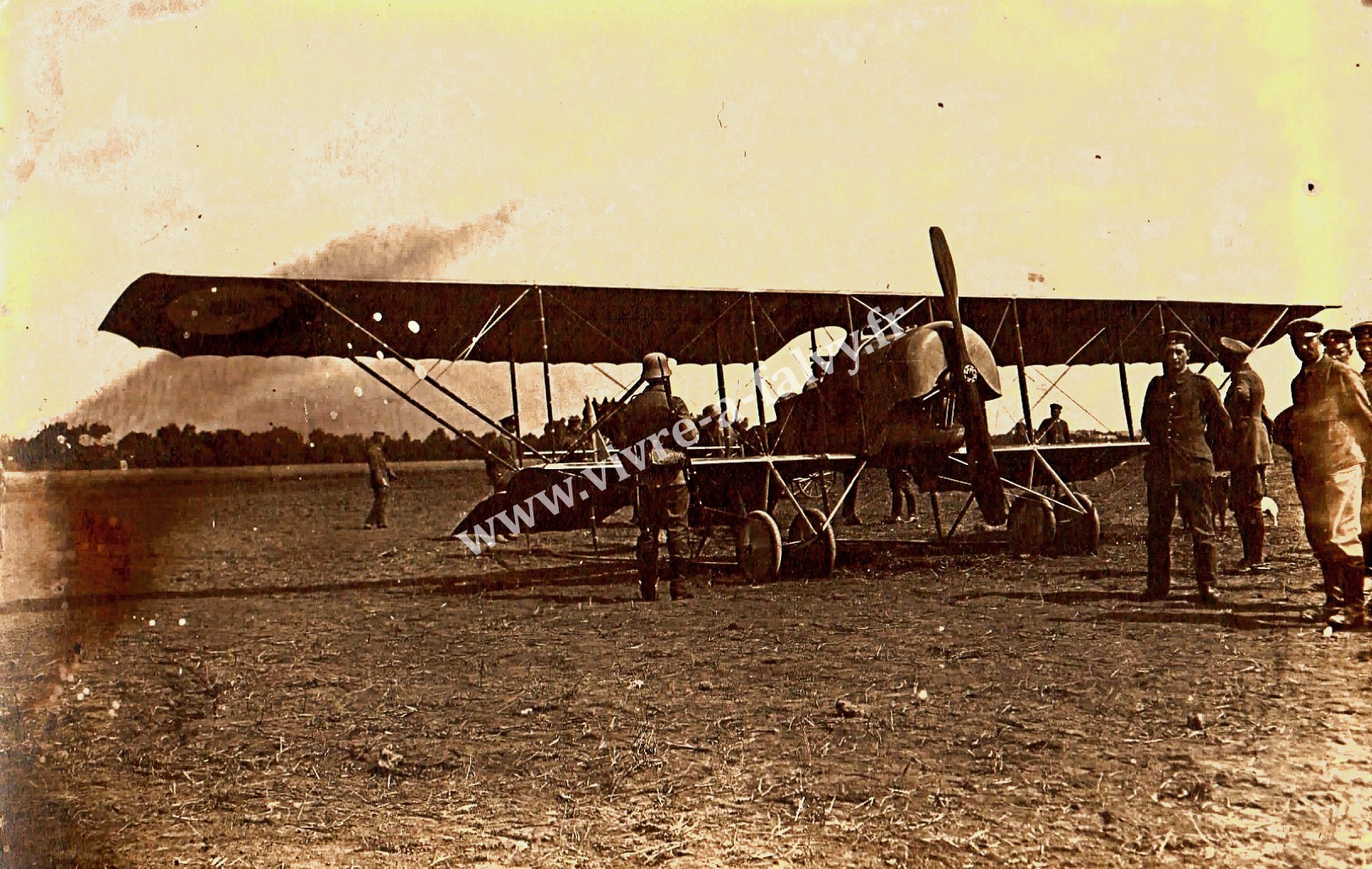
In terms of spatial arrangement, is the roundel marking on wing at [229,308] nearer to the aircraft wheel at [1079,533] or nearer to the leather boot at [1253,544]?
the aircraft wheel at [1079,533]

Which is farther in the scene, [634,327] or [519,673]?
→ [634,327]

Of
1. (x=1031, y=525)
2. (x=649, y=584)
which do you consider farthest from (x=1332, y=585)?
(x=649, y=584)

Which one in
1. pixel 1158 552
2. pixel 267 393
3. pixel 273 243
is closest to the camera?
pixel 273 243

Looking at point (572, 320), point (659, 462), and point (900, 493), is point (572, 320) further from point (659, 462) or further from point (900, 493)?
point (900, 493)

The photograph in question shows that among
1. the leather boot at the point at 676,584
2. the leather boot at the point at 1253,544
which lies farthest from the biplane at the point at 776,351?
the leather boot at the point at 1253,544

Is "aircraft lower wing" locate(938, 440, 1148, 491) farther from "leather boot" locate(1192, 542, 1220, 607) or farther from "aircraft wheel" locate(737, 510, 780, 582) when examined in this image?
"leather boot" locate(1192, 542, 1220, 607)

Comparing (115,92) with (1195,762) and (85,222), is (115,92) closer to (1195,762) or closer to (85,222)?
(85,222)

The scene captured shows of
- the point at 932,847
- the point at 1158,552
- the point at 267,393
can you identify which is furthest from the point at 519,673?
the point at 1158,552
